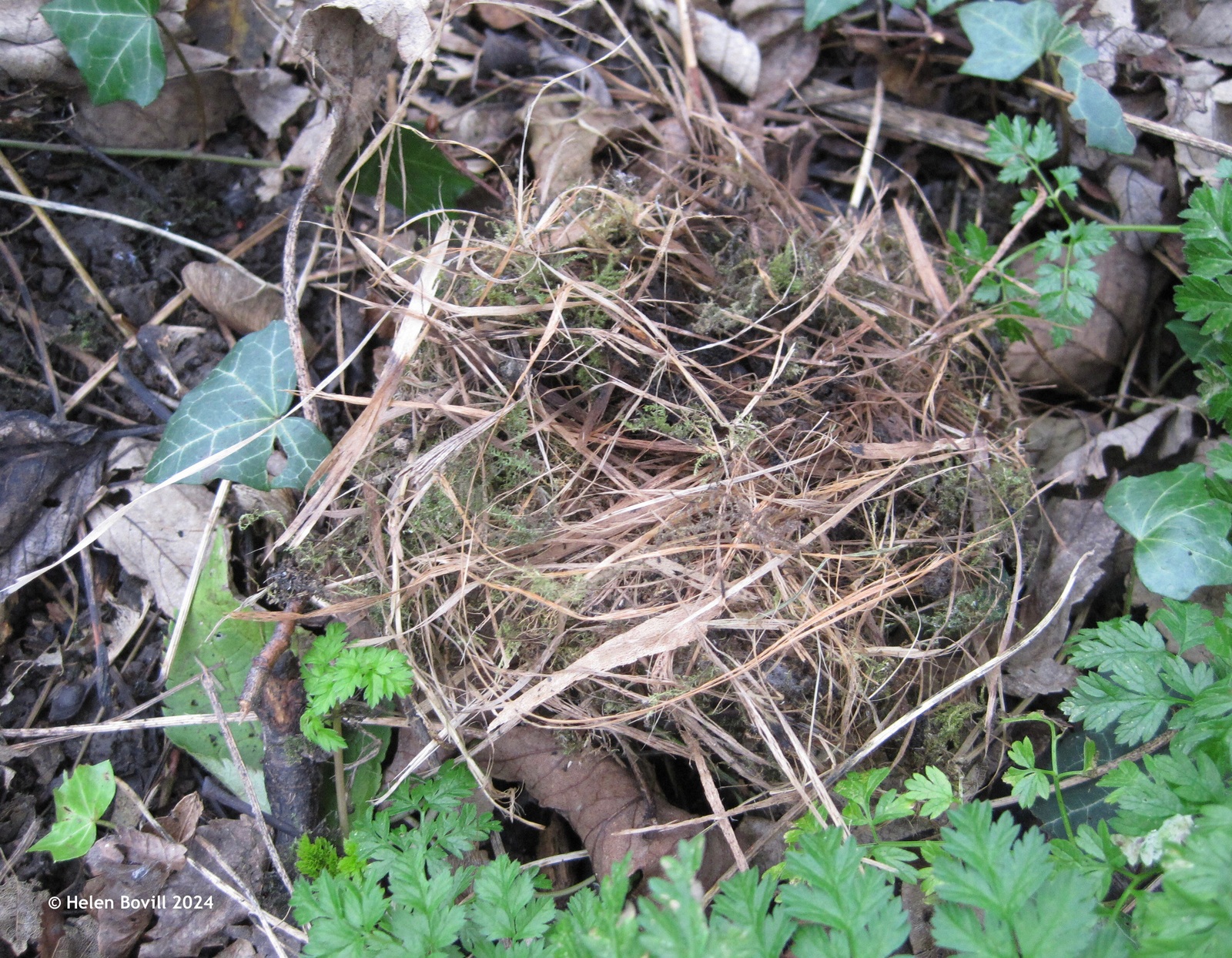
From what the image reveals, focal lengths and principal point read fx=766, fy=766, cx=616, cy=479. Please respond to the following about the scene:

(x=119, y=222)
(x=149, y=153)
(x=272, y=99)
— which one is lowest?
(x=119, y=222)

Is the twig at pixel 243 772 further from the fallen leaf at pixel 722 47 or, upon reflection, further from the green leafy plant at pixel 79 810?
the fallen leaf at pixel 722 47

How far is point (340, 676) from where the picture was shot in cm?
170

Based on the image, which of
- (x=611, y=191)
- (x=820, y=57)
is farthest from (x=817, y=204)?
(x=611, y=191)

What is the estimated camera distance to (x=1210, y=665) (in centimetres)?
156

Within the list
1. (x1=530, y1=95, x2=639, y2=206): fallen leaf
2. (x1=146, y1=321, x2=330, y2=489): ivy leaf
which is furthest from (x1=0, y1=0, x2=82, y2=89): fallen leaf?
(x1=530, y1=95, x2=639, y2=206): fallen leaf

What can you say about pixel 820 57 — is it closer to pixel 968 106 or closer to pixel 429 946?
pixel 968 106

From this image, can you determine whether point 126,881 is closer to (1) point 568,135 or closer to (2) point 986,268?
(1) point 568,135

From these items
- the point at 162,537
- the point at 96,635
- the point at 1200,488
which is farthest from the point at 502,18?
the point at 1200,488

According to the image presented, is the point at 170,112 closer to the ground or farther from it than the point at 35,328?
farther from it

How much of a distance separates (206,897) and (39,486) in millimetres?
1137

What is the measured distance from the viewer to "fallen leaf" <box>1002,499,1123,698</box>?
1898 mm

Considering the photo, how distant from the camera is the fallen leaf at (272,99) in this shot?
7.66 feet

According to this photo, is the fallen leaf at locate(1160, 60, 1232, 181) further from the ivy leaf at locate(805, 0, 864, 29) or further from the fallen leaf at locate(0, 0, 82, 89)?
the fallen leaf at locate(0, 0, 82, 89)

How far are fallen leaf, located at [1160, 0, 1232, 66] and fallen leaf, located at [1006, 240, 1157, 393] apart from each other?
0.62 metres
